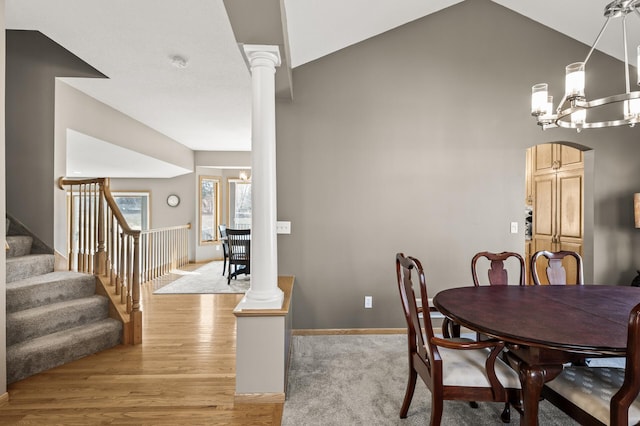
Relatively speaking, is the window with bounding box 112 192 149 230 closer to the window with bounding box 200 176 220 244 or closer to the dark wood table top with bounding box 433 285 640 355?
the window with bounding box 200 176 220 244

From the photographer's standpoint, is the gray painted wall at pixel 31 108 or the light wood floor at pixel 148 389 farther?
the gray painted wall at pixel 31 108

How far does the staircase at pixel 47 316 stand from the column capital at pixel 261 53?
104 inches

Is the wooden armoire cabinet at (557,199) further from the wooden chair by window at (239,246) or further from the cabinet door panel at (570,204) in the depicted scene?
the wooden chair by window at (239,246)

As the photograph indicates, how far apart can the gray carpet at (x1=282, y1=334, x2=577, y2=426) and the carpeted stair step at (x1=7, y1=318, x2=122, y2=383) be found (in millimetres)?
1704

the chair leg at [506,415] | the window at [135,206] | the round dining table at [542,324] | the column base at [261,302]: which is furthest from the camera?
the window at [135,206]

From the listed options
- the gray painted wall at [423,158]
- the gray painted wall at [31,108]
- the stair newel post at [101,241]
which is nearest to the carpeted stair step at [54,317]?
the stair newel post at [101,241]

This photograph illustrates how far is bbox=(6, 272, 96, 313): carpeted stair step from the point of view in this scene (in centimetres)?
275

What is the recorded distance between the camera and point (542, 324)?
1595 millimetres

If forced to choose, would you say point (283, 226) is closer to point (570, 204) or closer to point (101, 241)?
point (101, 241)

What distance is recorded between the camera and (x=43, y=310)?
279 centimetres

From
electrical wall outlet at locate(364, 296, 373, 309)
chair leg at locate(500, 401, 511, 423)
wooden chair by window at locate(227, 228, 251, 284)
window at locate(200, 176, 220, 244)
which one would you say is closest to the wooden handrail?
wooden chair by window at locate(227, 228, 251, 284)

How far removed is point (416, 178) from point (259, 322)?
2.17 meters

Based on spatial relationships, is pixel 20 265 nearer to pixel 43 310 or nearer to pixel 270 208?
pixel 43 310

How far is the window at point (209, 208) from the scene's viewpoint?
8.08 metres
